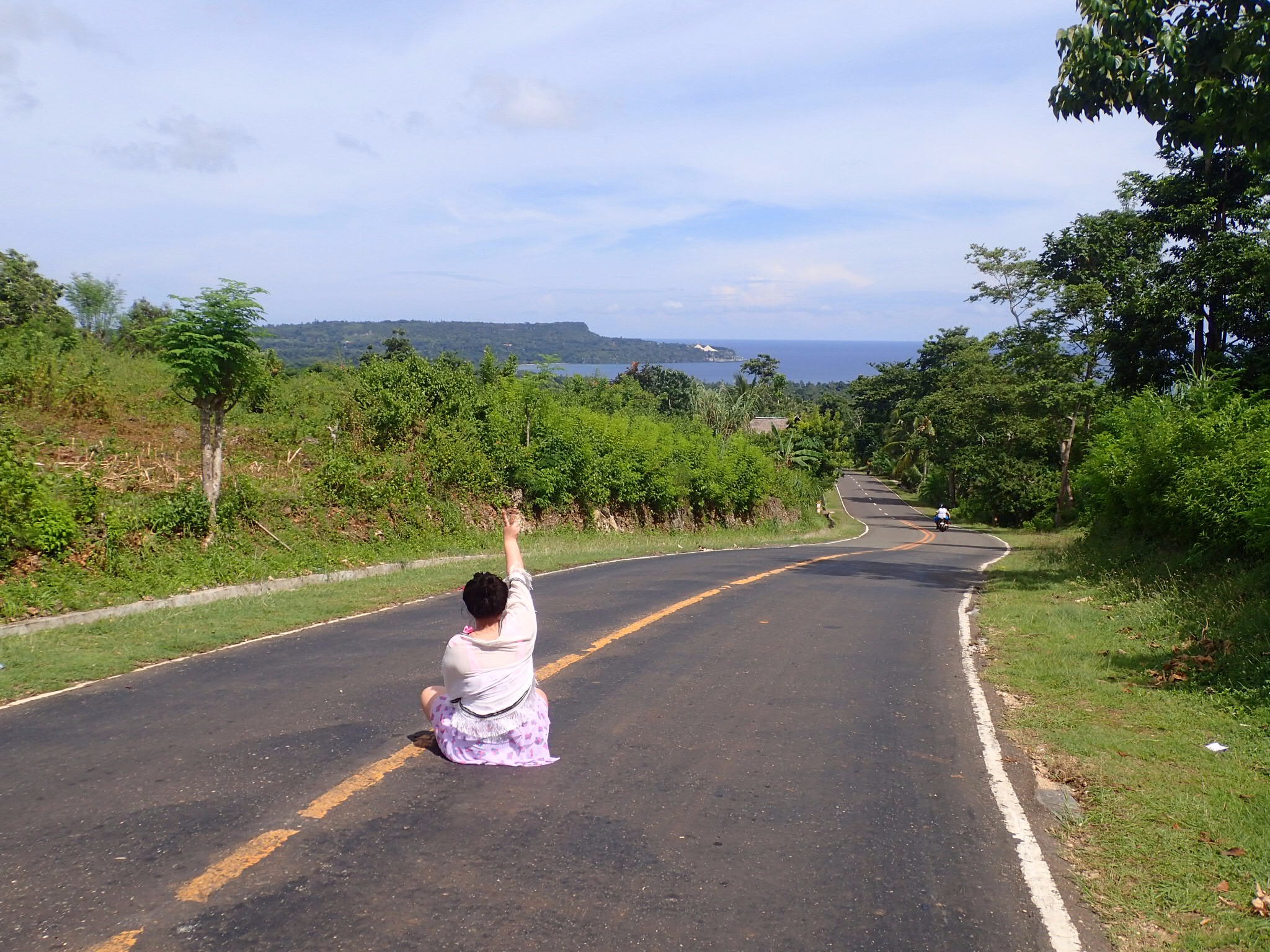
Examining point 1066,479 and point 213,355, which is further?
point 1066,479

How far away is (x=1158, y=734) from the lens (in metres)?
8.06

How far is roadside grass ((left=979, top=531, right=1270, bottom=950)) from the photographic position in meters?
4.96

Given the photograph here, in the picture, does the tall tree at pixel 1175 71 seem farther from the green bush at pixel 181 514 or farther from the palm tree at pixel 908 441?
the palm tree at pixel 908 441

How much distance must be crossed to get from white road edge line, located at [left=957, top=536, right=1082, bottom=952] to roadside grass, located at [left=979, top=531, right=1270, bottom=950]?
0.68 ft

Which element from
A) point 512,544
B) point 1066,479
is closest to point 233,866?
point 512,544

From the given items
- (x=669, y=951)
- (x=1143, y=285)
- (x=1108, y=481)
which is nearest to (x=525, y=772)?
(x=669, y=951)

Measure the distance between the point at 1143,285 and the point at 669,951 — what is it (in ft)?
113

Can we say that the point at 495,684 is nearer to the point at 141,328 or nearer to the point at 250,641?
the point at 250,641

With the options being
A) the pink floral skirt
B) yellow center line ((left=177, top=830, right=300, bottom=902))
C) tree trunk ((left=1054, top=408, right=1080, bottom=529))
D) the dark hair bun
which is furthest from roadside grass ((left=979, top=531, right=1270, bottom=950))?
tree trunk ((left=1054, top=408, right=1080, bottom=529))

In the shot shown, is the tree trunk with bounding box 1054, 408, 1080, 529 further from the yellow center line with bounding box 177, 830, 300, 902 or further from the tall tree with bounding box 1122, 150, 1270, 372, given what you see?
the yellow center line with bounding box 177, 830, 300, 902

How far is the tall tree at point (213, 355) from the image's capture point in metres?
13.8

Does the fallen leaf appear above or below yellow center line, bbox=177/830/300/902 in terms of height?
below

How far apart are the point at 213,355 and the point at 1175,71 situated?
42.5 feet

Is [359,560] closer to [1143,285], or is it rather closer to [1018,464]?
[1143,285]
